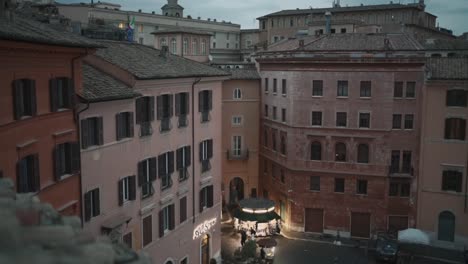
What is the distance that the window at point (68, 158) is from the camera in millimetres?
21370

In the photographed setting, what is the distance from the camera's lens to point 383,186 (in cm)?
4684

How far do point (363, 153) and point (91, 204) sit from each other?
29.6m

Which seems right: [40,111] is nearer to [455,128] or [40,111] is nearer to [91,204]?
[91,204]

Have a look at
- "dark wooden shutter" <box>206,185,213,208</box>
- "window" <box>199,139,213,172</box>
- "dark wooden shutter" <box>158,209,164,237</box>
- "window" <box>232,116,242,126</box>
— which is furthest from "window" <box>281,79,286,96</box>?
"dark wooden shutter" <box>158,209,164,237</box>

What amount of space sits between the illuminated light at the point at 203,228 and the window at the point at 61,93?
55.2 feet

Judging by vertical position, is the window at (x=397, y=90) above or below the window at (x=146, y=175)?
above

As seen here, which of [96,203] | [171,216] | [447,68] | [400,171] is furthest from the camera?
[400,171]

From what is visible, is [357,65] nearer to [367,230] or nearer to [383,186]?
[383,186]

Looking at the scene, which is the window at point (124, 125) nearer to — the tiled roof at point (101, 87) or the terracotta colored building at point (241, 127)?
the tiled roof at point (101, 87)

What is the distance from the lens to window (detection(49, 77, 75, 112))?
20547 millimetres

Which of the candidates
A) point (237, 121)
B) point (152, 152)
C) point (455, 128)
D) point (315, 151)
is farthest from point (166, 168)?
point (455, 128)

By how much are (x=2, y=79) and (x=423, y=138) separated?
120 feet

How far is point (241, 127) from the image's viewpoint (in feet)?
180

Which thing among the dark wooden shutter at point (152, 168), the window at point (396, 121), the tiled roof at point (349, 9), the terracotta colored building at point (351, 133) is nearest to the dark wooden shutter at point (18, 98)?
the dark wooden shutter at point (152, 168)
